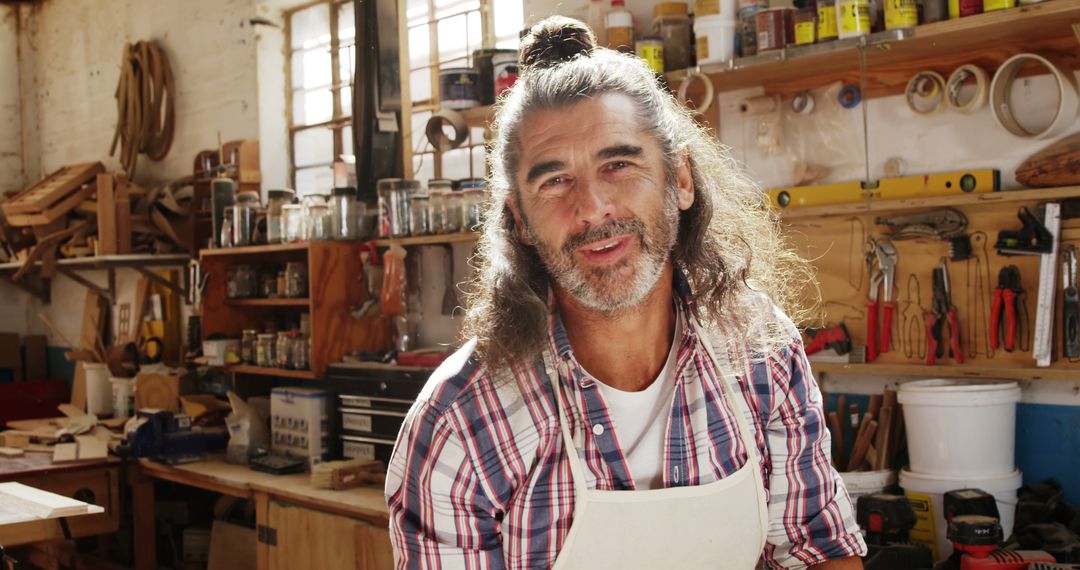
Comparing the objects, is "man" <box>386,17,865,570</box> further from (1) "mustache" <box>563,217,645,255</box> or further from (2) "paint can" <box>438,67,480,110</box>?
(2) "paint can" <box>438,67,480,110</box>

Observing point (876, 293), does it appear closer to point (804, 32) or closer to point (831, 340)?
point (831, 340)

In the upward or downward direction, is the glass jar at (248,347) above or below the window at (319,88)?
below

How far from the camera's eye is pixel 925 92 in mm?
2754

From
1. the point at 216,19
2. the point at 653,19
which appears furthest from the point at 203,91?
the point at 653,19

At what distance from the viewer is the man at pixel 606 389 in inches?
58.5

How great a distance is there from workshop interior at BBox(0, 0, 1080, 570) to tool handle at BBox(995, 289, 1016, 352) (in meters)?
0.01

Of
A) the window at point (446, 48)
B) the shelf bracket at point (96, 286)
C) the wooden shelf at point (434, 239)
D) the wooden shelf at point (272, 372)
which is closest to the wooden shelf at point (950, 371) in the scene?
the wooden shelf at point (434, 239)

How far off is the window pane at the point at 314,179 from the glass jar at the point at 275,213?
53 cm

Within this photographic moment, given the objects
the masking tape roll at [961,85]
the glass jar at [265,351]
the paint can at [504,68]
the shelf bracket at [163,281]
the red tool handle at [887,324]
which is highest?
the paint can at [504,68]

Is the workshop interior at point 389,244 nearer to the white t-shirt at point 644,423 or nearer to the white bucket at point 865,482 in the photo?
the white bucket at point 865,482

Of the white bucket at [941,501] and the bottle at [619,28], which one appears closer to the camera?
the white bucket at [941,501]

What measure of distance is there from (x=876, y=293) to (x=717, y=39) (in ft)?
2.77

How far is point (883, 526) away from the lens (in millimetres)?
2469

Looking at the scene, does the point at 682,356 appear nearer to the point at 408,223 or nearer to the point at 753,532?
the point at 753,532
